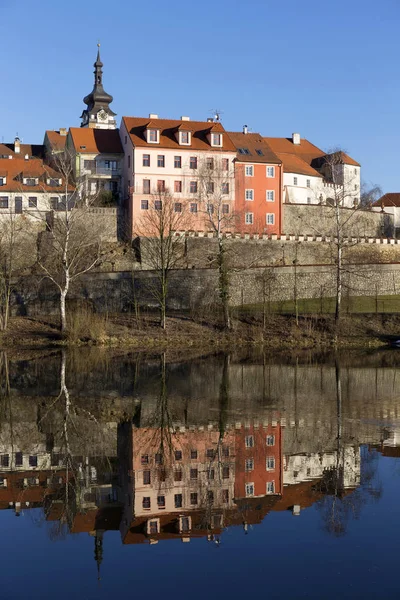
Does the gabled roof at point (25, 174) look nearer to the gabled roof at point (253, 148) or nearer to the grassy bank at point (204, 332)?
the gabled roof at point (253, 148)

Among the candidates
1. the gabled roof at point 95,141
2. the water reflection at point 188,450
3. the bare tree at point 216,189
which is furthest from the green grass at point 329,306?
the gabled roof at point 95,141

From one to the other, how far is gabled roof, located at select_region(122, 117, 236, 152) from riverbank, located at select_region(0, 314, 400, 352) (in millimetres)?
21956

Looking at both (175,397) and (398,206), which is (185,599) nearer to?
(175,397)

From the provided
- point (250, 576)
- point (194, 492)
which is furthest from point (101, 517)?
point (250, 576)

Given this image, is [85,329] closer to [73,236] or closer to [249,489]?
[73,236]

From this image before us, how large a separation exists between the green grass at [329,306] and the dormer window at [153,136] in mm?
19621

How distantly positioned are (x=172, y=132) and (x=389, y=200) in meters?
31.0

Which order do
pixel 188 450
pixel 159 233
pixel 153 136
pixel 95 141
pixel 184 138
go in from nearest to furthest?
pixel 188 450, pixel 159 233, pixel 153 136, pixel 184 138, pixel 95 141

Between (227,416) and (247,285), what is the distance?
32585 millimetres

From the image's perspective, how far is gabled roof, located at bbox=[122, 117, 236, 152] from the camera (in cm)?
6519

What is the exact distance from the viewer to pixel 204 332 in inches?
1804

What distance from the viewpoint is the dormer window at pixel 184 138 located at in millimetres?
65594

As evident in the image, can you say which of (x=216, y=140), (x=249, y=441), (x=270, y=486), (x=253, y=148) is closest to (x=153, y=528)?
(x=270, y=486)

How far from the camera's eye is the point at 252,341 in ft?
147
